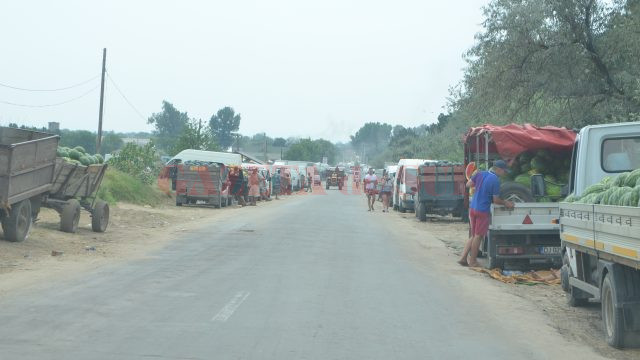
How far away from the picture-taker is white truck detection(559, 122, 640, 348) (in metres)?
7.77

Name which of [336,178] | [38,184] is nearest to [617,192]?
[38,184]

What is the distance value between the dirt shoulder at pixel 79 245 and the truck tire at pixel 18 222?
159 millimetres

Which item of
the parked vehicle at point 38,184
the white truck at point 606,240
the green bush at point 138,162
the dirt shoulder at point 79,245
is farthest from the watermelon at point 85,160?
the green bush at point 138,162

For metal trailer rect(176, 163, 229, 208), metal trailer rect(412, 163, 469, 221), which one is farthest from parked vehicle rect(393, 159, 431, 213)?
metal trailer rect(176, 163, 229, 208)

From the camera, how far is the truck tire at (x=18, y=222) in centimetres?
1559

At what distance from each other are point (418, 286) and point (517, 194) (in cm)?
423

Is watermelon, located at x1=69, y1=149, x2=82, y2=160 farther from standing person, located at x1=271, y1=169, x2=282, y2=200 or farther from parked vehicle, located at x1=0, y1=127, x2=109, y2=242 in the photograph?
standing person, located at x1=271, y1=169, x2=282, y2=200

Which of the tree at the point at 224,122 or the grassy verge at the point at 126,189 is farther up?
the tree at the point at 224,122

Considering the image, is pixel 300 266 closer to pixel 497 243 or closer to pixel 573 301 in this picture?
pixel 497 243

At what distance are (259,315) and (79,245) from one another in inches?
363

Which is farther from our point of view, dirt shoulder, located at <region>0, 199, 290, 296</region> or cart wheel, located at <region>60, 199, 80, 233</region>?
cart wheel, located at <region>60, 199, 80, 233</region>

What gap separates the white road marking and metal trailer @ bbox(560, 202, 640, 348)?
412cm

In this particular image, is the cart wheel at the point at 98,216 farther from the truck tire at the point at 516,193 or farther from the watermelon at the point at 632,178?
the watermelon at the point at 632,178

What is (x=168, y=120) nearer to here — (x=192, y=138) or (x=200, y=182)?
(x=192, y=138)
